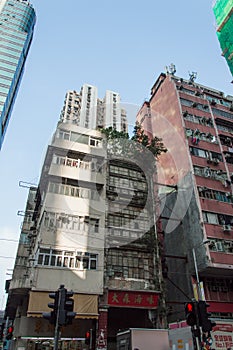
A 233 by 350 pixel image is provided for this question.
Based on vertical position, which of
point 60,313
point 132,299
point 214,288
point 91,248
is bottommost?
point 60,313

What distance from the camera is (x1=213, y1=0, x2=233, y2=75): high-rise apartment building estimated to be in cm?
2628

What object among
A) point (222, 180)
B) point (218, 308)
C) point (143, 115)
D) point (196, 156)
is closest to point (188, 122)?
point (196, 156)

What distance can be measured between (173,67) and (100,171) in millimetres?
19421

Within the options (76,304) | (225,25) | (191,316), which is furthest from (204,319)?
(225,25)

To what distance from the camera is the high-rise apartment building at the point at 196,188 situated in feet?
68.4

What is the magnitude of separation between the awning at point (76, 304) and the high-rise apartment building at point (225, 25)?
24.6 m

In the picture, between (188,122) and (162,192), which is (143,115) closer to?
(188,122)

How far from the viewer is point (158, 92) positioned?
33.9 metres

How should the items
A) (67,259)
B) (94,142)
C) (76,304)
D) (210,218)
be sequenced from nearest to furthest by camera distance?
1. (76,304)
2. (67,259)
3. (210,218)
4. (94,142)

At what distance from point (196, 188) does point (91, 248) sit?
33.7 ft

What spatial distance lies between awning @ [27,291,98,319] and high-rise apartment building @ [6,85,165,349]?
5cm

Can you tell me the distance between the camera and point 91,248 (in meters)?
18.7

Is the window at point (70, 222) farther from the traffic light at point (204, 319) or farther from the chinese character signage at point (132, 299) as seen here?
the traffic light at point (204, 319)

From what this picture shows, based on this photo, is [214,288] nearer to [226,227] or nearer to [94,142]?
[226,227]
